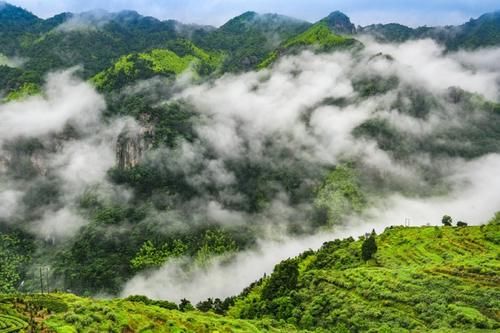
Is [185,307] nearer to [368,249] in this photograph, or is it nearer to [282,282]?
[282,282]

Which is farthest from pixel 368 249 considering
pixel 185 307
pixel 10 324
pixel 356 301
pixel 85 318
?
pixel 10 324

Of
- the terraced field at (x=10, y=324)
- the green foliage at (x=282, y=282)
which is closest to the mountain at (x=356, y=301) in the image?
the terraced field at (x=10, y=324)

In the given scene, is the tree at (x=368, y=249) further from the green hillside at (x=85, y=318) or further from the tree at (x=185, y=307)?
the green hillside at (x=85, y=318)

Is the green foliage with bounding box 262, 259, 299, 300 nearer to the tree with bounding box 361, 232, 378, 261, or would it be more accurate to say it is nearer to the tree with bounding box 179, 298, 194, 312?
the tree with bounding box 179, 298, 194, 312

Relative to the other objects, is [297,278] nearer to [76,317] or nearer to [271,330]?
[271,330]

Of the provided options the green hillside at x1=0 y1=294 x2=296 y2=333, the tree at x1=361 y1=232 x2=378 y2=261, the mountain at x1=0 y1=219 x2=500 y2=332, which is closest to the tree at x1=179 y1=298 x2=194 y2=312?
the mountain at x1=0 y1=219 x2=500 y2=332

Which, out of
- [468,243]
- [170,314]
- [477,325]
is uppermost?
[468,243]

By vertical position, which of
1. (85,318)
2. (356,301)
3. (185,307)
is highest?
(185,307)

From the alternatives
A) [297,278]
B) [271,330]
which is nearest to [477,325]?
[271,330]
